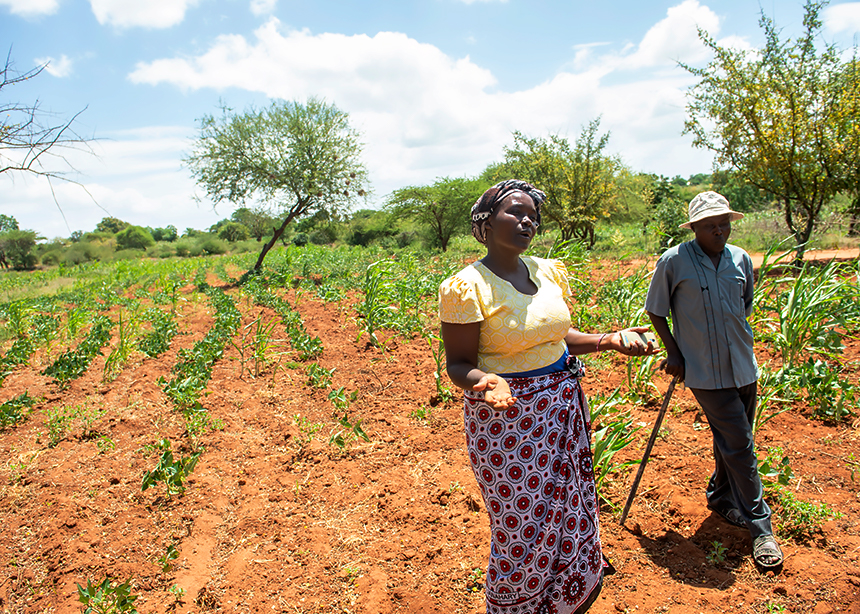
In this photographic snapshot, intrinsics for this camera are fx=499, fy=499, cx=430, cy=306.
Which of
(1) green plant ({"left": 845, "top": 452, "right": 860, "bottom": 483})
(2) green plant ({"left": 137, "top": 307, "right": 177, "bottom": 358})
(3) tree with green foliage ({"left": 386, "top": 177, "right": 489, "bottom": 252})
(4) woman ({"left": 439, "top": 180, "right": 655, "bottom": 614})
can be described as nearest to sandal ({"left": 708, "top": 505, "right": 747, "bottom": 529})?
(1) green plant ({"left": 845, "top": 452, "right": 860, "bottom": 483})

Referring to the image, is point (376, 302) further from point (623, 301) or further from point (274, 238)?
point (274, 238)

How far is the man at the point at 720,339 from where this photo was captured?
7.47 feet

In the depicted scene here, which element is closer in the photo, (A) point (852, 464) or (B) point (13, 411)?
(A) point (852, 464)

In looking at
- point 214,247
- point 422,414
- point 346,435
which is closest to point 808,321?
point 422,414

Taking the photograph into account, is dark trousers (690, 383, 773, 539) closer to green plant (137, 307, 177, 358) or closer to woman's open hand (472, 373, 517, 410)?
woman's open hand (472, 373, 517, 410)

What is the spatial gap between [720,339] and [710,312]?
0.13 metres

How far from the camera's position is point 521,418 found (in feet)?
5.50

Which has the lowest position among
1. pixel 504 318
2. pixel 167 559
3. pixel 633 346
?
pixel 167 559

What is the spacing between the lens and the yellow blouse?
1.67m

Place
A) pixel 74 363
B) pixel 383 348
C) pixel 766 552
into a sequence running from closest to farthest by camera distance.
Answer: pixel 766 552 < pixel 74 363 < pixel 383 348

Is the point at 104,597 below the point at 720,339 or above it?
below

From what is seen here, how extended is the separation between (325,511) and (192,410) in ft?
5.72

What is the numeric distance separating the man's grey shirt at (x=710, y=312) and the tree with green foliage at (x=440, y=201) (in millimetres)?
21235

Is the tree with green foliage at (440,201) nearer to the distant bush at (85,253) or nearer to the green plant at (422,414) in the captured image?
the green plant at (422,414)
